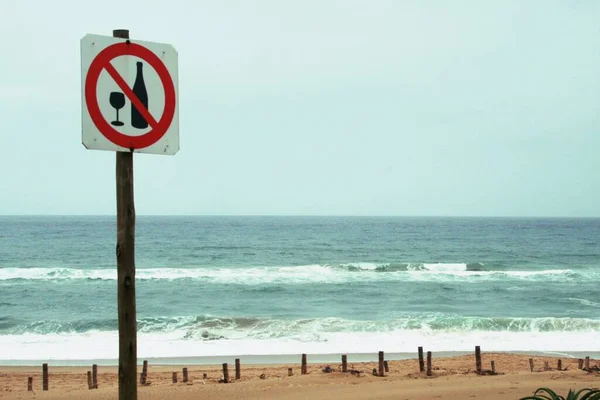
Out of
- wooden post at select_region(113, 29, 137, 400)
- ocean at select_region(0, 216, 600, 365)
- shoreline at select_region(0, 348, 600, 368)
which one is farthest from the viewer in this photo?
ocean at select_region(0, 216, 600, 365)

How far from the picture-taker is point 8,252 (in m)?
53.8

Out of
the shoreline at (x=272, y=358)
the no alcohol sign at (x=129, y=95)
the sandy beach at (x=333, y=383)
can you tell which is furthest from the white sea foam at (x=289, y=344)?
the no alcohol sign at (x=129, y=95)

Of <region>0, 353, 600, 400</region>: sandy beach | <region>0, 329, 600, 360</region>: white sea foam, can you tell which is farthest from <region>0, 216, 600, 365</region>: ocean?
<region>0, 353, 600, 400</region>: sandy beach

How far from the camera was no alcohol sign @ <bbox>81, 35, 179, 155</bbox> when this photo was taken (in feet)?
9.25

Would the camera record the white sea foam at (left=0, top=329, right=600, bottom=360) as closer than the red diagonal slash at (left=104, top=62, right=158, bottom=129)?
No

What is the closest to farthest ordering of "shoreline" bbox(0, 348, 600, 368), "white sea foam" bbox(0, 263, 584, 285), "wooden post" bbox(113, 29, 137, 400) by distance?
"wooden post" bbox(113, 29, 137, 400), "shoreline" bbox(0, 348, 600, 368), "white sea foam" bbox(0, 263, 584, 285)

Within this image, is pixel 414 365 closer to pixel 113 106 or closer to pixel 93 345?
pixel 93 345

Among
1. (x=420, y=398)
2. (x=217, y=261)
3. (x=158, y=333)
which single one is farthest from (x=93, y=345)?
(x=217, y=261)

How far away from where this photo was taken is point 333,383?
1055 centimetres

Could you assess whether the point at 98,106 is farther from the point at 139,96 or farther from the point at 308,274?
the point at 308,274

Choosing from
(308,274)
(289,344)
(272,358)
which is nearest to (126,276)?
(272,358)

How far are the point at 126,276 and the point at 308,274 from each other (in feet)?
106

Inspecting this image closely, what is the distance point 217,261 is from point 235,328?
24.3 metres

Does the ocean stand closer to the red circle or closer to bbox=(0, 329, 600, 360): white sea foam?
bbox=(0, 329, 600, 360): white sea foam
